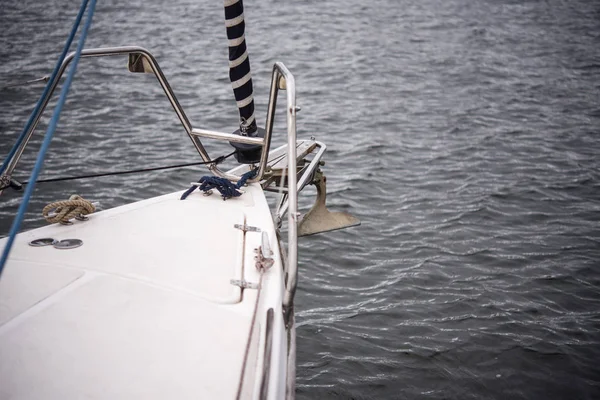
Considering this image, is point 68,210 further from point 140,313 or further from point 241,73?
point 241,73

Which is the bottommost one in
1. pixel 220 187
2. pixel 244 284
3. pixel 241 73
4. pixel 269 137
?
pixel 244 284

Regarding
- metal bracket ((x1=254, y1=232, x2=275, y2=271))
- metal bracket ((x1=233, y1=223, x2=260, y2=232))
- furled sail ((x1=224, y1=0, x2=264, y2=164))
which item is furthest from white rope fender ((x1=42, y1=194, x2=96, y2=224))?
furled sail ((x1=224, y1=0, x2=264, y2=164))

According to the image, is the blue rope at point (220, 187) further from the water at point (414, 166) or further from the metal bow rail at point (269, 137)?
the water at point (414, 166)

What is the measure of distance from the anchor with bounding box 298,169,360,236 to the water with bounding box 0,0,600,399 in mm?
710

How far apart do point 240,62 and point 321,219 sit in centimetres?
141

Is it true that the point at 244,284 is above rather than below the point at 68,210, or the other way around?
below

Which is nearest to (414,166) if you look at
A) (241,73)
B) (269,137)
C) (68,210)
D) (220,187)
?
(241,73)

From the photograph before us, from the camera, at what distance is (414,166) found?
795 centimetres

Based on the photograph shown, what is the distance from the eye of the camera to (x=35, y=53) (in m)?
12.8

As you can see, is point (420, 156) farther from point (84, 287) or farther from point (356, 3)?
point (356, 3)

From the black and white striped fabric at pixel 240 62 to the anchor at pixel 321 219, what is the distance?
83 centimetres

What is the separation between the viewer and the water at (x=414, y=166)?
14.9ft

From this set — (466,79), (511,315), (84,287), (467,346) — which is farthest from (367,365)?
(466,79)

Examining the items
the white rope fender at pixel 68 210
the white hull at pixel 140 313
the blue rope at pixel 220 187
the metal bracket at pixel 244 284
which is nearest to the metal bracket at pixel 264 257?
the white hull at pixel 140 313
